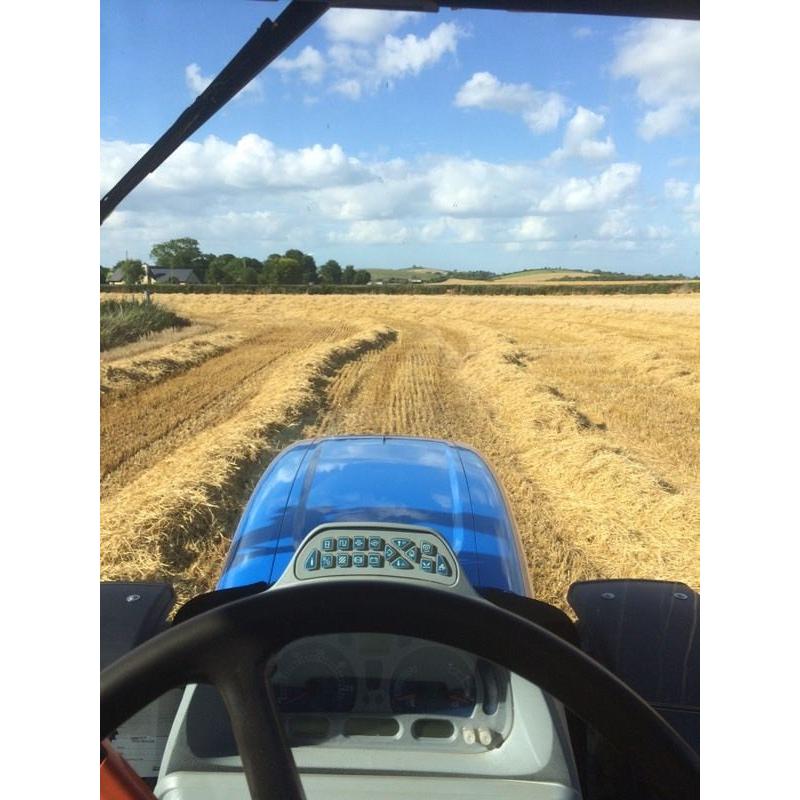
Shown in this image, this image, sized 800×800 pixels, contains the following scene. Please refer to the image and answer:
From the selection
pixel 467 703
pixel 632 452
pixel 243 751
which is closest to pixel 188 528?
pixel 467 703

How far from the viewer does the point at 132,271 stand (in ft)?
4.16

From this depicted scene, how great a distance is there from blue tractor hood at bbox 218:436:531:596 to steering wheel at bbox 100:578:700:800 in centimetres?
59

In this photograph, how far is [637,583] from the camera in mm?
1346

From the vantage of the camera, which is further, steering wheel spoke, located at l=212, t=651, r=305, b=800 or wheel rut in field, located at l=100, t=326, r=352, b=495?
wheel rut in field, located at l=100, t=326, r=352, b=495

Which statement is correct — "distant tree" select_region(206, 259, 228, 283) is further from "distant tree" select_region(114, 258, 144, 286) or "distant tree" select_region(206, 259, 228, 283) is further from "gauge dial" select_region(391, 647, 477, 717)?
"gauge dial" select_region(391, 647, 477, 717)

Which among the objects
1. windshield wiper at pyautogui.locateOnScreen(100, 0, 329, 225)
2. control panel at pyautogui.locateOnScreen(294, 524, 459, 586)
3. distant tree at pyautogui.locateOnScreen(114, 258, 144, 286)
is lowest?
control panel at pyautogui.locateOnScreen(294, 524, 459, 586)

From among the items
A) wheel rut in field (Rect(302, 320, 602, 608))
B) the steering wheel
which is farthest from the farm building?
wheel rut in field (Rect(302, 320, 602, 608))

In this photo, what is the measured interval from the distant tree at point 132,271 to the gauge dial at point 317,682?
2.10 ft

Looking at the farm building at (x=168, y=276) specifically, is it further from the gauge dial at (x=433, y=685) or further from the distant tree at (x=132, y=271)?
the gauge dial at (x=433, y=685)

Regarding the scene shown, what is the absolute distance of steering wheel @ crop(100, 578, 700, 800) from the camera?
0.61 meters

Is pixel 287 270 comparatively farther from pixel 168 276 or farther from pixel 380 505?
pixel 380 505

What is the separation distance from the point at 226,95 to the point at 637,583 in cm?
95

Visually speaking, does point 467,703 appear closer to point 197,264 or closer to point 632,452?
point 197,264

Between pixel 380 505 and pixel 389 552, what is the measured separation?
47cm
